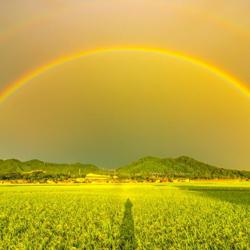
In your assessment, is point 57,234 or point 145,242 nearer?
point 145,242

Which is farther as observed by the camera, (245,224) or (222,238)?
(245,224)

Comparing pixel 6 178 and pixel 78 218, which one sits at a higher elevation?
pixel 6 178

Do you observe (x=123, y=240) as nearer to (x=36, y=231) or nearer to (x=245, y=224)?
(x=36, y=231)

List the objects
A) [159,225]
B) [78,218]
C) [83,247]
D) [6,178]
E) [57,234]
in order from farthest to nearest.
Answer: [6,178] < [78,218] < [159,225] < [57,234] < [83,247]

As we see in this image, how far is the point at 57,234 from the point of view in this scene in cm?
1948

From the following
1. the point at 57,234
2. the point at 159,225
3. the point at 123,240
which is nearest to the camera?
the point at 123,240

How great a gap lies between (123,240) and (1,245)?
5.53 m

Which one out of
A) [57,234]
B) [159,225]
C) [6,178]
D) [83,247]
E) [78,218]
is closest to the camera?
[83,247]

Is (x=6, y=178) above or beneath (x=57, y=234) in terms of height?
above

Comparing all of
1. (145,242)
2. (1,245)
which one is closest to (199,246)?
(145,242)

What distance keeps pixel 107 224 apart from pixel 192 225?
5056mm

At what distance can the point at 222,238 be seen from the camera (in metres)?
18.2

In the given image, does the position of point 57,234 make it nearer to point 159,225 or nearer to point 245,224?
point 159,225

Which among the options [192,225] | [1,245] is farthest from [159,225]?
[1,245]
